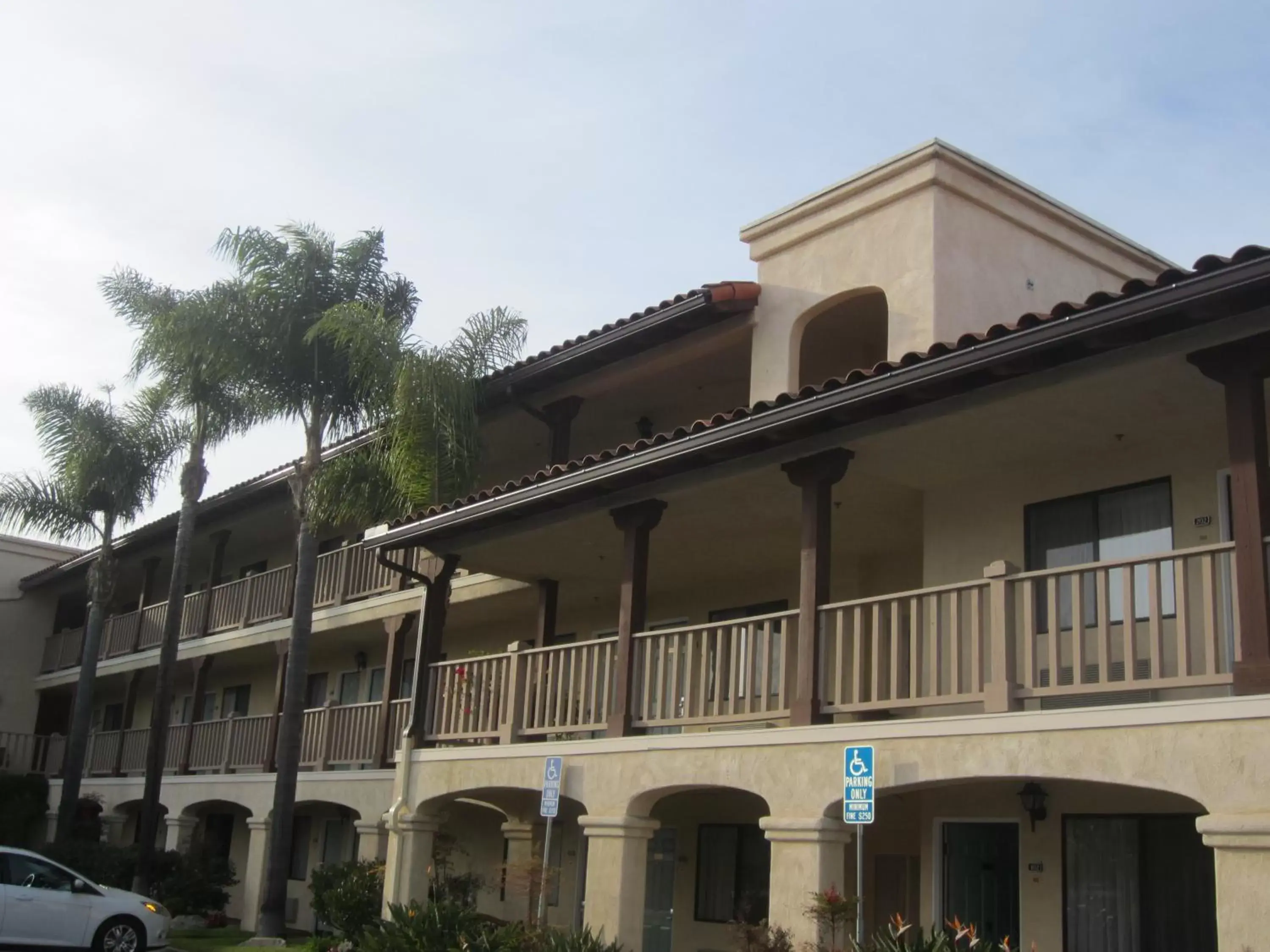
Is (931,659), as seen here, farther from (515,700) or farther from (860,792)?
(515,700)

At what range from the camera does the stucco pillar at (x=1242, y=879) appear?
8.91 metres

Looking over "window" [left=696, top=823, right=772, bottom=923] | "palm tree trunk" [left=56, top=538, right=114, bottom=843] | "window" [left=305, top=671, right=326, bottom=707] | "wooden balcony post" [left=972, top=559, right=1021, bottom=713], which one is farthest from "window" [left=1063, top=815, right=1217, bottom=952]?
"palm tree trunk" [left=56, top=538, right=114, bottom=843]

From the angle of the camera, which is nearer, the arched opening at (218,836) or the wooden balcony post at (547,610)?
the wooden balcony post at (547,610)

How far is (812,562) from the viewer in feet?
42.8

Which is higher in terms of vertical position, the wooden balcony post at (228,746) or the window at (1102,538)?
the window at (1102,538)

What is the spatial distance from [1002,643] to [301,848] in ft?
71.5

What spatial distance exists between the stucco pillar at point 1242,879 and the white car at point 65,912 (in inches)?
596

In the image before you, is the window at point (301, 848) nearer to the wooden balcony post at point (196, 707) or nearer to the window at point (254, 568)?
the wooden balcony post at point (196, 707)

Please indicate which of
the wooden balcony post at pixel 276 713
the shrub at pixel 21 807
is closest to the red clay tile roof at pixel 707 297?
the wooden balcony post at pixel 276 713

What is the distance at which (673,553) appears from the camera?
59.6 ft

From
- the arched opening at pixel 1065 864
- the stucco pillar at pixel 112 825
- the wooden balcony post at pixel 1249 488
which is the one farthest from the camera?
the stucco pillar at pixel 112 825

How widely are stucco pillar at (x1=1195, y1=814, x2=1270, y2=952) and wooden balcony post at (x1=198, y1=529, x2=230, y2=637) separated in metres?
25.9

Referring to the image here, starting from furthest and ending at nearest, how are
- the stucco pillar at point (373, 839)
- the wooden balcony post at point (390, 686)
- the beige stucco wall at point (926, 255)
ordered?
the wooden balcony post at point (390, 686)
the stucco pillar at point (373, 839)
the beige stucco wall at point (926, 255)

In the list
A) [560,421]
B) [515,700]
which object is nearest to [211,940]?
[515,700]
